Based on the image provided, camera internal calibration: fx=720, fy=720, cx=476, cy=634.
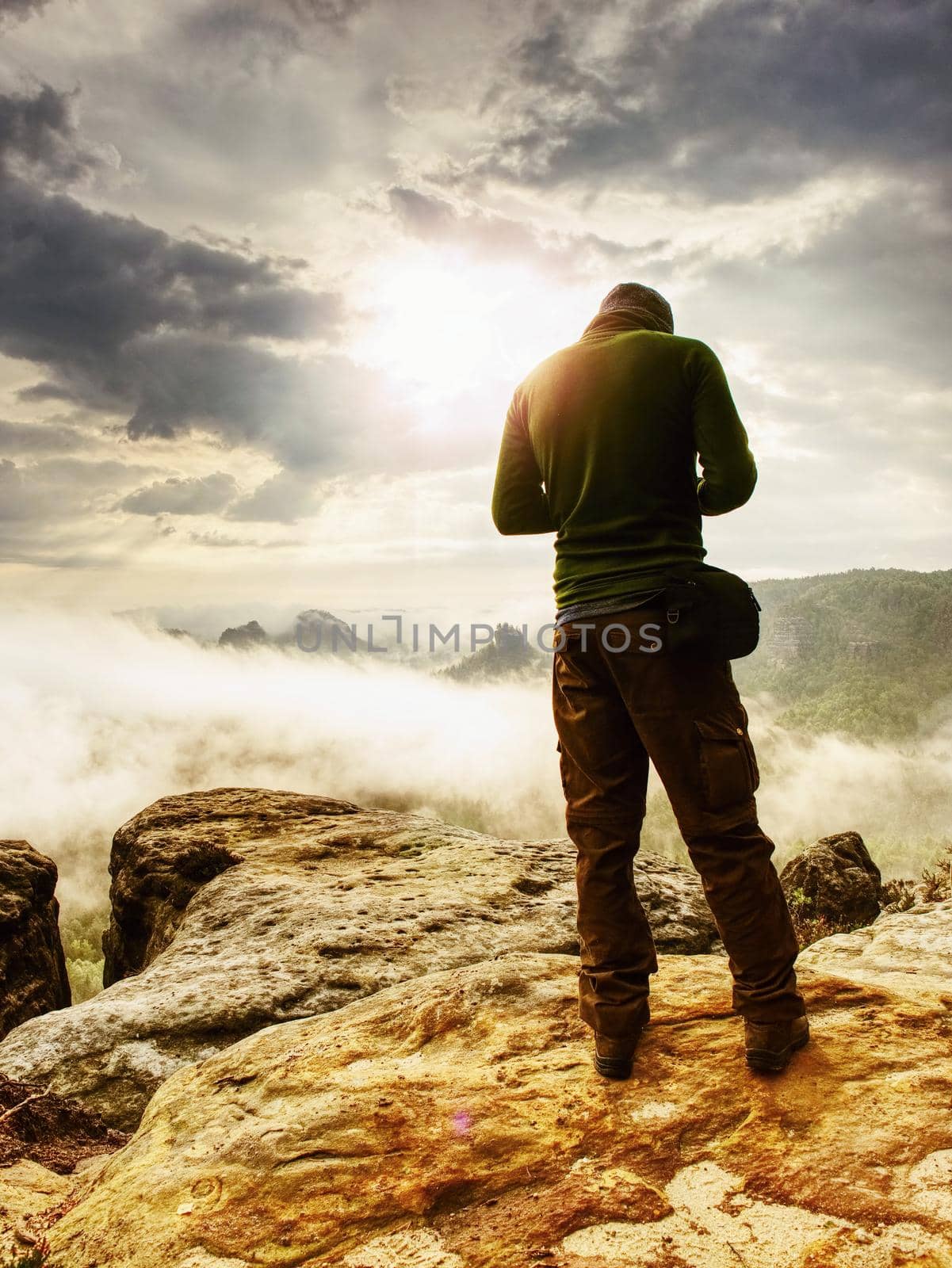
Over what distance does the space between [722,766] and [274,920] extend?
17.6 feet

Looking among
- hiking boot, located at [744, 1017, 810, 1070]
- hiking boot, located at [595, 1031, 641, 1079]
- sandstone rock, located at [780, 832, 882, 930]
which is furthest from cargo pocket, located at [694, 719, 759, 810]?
sandstone rock, located at [780, 832, 882, 930]

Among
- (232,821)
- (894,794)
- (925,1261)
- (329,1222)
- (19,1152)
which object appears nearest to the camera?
(925,1261)

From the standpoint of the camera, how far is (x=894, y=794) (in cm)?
18825

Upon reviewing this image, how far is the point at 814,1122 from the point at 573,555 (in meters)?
2.62

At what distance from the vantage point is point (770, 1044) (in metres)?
3.23

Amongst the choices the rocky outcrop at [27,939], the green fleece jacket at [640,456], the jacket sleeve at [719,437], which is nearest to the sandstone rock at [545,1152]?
the green fleece jacket at [640,456]

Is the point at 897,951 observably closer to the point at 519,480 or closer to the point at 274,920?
the point at 519,480

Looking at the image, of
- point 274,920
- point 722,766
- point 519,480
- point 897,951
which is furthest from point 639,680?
point 274,920

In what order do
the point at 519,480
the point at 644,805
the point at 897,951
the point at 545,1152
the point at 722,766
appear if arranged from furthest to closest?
the point at 897,951, the point at 519,480, the point at 644,805, the point at 722,766, the point at 545,1152

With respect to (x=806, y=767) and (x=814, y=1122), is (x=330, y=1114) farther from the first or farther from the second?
(x=806, y=767)

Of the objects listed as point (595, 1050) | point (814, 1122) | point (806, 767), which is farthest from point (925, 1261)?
point (806, 767)

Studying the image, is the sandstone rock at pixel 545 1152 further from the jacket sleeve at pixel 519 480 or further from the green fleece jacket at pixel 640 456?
the jacket sleeve at pixel 519 480

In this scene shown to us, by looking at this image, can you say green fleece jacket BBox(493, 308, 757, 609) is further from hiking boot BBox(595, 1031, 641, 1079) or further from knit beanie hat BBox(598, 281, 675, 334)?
hiking boot BBox(595, 1031, 641, 1079)

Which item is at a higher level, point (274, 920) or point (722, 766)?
point (722, 766)
